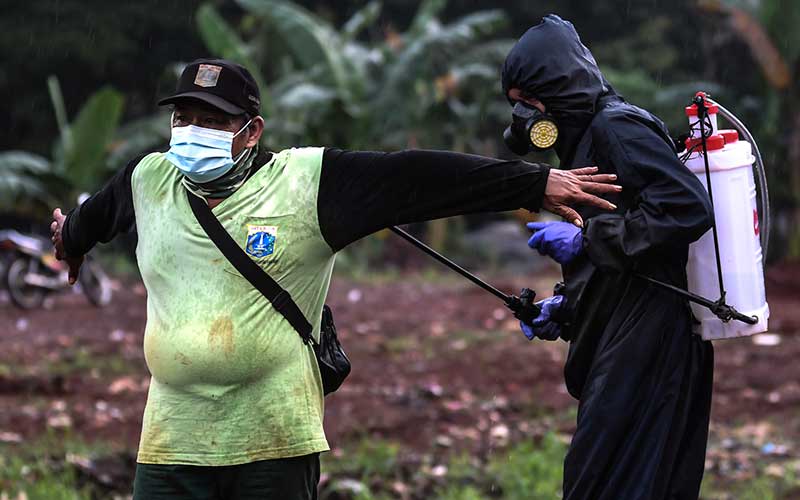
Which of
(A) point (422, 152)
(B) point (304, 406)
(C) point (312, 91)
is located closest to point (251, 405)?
(B) point (304, 406)

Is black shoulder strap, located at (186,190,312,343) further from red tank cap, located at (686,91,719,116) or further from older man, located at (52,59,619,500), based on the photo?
red tank cap, located at (686,91,719,116)

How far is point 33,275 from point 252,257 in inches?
441

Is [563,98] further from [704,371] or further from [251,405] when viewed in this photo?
[251,405]

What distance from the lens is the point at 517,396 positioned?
9367 mm

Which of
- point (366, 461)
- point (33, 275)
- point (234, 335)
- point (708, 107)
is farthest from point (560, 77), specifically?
point (33, 275)

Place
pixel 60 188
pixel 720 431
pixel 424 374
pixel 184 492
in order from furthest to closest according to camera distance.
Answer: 1. pixel 60 188
2. pixel 424 374
3. pixel 720 431
4. pixel 184 492

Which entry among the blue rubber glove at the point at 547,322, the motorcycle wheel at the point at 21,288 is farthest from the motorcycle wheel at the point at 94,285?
the blue rubber glove at the point at 547,322

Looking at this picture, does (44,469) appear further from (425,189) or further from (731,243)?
(731,243)

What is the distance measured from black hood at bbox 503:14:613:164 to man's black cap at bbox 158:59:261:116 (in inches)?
36.2

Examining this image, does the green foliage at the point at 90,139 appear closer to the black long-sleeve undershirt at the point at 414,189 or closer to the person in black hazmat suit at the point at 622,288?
the person in black hazmat suit at the point at 622,288

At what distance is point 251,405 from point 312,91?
14036 millimetres

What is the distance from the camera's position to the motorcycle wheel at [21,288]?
13.9 meters

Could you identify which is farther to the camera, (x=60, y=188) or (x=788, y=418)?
(x=60, y=188)

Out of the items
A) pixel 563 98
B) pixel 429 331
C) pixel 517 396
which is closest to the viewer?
pixel 563 98
